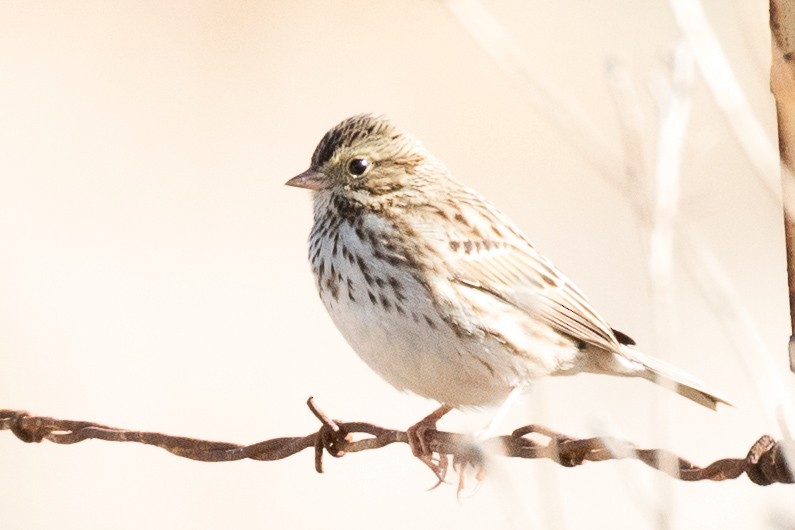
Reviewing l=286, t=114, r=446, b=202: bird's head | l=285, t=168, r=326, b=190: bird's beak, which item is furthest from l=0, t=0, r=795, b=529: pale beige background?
l=285, t=168, r=326, b=190: bird's beak

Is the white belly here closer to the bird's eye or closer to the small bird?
the small bird

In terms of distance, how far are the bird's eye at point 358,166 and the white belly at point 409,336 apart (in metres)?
0.50

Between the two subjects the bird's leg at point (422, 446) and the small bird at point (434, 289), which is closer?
the bird's leg at point (422, 446)

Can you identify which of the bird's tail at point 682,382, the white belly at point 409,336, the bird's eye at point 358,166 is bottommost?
the bird's tail at point 682,382

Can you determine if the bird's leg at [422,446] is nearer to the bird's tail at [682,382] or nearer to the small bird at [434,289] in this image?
the small bird at [434,289]

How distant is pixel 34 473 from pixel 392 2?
797 centimetres

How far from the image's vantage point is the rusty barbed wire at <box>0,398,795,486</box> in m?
3.52

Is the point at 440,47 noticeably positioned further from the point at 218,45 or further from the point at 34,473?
the point at 34,473

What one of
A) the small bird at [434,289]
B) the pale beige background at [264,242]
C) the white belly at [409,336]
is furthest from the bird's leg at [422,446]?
the pale beige background at [264,242]

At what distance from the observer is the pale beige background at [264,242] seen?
9.54 meters

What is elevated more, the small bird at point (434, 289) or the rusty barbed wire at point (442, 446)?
the small bird at point (434, 289)

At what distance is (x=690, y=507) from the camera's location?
8.99 meters

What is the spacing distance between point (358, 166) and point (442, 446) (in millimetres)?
1581

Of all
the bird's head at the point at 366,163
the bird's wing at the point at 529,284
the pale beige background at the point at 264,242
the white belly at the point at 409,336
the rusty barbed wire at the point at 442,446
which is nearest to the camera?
the rusty barbed wire at the point at 442,446
